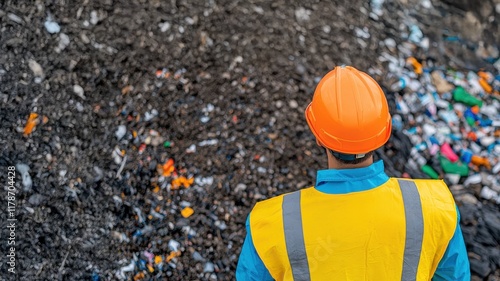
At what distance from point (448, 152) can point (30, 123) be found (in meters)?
3.47

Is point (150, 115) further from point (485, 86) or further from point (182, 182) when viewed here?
point (485, 86)

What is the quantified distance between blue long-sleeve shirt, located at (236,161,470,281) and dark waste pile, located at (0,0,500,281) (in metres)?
1.61

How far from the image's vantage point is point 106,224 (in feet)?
13.7

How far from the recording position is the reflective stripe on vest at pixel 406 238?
2232mm

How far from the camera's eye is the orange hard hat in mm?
2246

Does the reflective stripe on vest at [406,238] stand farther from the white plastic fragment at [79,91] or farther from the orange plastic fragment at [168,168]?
the white plastic fragment at [79,91]

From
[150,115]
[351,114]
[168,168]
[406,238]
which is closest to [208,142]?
[168,168]

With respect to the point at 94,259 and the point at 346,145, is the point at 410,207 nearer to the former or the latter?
the point at 346,145

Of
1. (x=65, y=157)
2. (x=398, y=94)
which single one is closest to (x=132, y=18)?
(x=65, y=157)

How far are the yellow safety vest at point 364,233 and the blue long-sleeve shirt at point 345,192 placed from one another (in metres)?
0.03

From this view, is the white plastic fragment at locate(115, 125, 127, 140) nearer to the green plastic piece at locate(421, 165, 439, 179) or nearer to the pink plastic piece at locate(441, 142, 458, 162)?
the green plastic piece at locate(421, 165, 439, 179)

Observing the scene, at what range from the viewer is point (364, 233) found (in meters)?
2.22

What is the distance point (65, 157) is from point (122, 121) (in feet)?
1.75

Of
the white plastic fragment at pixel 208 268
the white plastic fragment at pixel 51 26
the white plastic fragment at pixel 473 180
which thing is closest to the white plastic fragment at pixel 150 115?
the white plastic fragment at pixel 51 26
